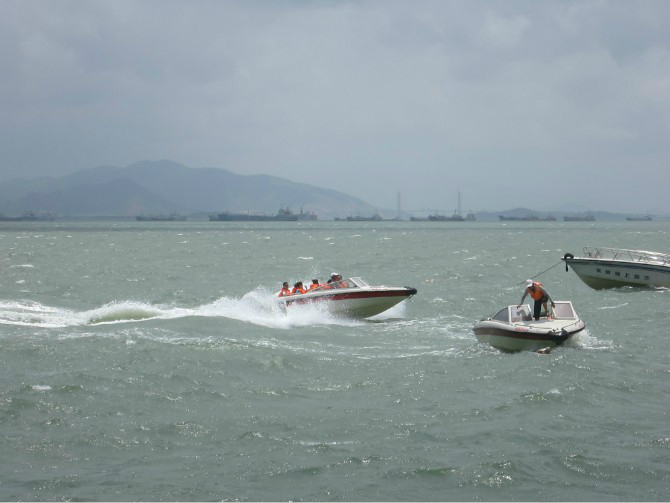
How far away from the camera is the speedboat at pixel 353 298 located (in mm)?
30547

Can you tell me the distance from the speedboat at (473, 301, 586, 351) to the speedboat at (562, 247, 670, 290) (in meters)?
17.6

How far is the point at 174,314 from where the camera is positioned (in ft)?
102

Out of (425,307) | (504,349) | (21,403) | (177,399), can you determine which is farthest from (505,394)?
(425,307)

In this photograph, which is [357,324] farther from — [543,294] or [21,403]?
[21,403]

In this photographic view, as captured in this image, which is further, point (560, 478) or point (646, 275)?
point (646, 275)

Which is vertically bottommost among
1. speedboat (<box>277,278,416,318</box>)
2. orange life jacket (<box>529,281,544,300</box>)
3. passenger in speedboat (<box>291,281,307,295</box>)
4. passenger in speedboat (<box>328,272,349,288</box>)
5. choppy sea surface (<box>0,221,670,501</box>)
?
choppy sea surface (<box>0,221,670,501</box>)

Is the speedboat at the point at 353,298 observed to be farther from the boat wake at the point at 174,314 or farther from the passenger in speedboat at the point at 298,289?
the passenger in speedboat at the point at 298,289

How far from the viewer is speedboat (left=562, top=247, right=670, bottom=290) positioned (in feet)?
130

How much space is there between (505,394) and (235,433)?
605cm

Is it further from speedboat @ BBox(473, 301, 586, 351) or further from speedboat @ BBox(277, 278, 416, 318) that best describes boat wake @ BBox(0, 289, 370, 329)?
speedboat @ BBox(473, 301, 586, 351)

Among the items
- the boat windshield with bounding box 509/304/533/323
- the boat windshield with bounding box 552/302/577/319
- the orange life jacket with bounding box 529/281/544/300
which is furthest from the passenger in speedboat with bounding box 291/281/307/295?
the boat windshield with bounding box 552/302/577/319

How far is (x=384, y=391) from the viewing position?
18344 mm

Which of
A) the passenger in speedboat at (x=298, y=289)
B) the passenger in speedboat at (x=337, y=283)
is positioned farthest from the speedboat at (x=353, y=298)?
the passenger in speedboat at (x=298, y=289)

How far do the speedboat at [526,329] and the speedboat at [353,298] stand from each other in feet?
22.9
